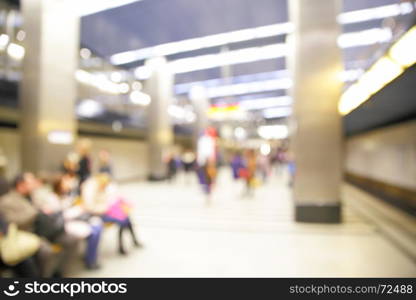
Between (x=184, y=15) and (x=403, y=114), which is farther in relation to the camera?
(x=403, y=114)

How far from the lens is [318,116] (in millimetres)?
5641

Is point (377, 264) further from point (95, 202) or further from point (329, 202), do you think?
point (95, 202)

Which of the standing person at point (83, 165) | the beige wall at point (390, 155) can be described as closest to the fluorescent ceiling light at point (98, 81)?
the standing person at point (83, 165)

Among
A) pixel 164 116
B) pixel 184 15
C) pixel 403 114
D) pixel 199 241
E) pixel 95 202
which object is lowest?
pixel 199 241

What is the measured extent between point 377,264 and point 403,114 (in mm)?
6234

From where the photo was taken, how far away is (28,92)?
21.3ft

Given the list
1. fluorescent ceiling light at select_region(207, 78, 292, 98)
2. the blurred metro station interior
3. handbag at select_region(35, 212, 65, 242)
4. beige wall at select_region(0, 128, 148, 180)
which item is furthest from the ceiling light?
fluorescent ceiling light at select_region(207, 78, 292, 98)

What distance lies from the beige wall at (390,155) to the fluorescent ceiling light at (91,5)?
30.8 ft

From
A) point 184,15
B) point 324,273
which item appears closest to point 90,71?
point 184,15

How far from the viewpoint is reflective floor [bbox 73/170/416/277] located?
3.10 m

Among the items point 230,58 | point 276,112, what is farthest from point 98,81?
point 276,112

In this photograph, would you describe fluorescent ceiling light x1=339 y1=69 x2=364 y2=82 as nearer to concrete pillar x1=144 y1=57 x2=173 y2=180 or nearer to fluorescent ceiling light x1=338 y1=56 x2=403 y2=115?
fluorescent ceiling light x1=338 y1=56 x2=403 y2=115

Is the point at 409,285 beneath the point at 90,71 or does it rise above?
beneath

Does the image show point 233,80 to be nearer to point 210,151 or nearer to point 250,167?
point 250,167
